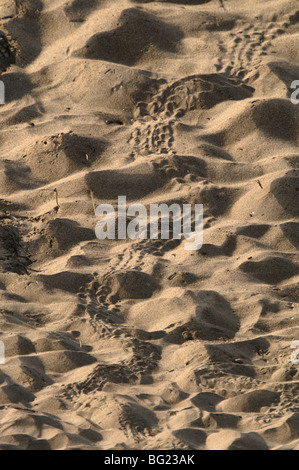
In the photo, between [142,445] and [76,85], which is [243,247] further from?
[76,85]

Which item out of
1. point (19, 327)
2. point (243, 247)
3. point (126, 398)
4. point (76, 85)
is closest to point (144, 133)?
point (76, 85)

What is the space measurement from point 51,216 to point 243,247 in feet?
2.68

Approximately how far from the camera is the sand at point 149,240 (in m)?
2.32

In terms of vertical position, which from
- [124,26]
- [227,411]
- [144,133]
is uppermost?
[124,26]

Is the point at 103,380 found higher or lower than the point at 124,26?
lower

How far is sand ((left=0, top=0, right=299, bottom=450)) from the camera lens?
7.61 ft

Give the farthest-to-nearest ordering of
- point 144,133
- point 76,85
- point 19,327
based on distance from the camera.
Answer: point 76,85 < point 144,133 < point 19,327

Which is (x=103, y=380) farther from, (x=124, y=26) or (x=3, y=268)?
(x=124, y=26)

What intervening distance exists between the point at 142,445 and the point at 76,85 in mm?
2105

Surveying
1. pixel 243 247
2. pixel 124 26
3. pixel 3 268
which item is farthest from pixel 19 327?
pixel 124 26

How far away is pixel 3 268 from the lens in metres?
2.92

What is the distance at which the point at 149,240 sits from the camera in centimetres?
305

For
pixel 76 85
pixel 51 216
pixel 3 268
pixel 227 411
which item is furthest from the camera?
pixel 76 85

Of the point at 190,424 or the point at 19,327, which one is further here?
the point at 19,327
